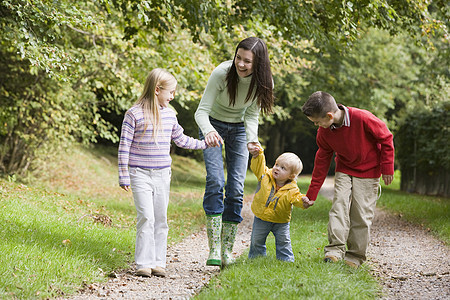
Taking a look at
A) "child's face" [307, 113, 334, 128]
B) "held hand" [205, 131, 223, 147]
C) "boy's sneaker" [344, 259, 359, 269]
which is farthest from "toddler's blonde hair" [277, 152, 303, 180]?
"boy's sneaker" [344, 259, 359, 269]

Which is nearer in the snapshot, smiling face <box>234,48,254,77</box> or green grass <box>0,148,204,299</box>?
green grass <box>0,148,204,299</box>

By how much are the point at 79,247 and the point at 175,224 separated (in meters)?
3.30

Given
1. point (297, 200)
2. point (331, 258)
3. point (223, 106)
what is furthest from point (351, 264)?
point (223, 106)

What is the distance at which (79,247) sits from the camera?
17.0 ft

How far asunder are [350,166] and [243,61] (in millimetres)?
1462

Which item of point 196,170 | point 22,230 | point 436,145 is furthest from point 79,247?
point 196,170

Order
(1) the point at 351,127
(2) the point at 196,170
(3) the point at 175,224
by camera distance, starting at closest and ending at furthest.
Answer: (1) the point at 351,127
(3) the point at 175,224
(2) the point at 196,170

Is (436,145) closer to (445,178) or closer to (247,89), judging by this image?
(445,178)

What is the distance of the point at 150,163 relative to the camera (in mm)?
4812

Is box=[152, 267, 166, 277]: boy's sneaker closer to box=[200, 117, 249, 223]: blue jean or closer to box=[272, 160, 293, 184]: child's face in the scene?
box=[200, 117, 249, 223]: blue jean

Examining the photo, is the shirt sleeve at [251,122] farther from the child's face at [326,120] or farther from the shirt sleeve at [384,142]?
the shirt sleeve at [384,142]

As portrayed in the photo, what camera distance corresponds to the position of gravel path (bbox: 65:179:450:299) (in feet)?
13.7

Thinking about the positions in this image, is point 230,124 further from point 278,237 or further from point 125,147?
point 278,237

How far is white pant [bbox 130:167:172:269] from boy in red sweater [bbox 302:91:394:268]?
141 cm
